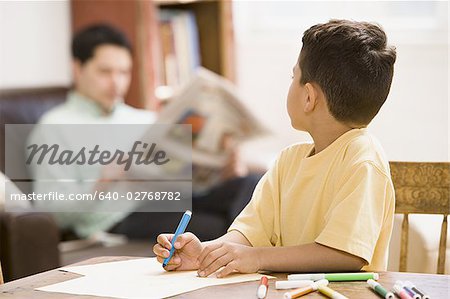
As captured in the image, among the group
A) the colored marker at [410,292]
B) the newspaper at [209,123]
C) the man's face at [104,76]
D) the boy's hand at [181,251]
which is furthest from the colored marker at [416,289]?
the man's face at [104,76]

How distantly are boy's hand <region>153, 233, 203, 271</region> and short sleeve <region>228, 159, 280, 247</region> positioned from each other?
165mm

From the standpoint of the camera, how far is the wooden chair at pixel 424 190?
1510 millimetres

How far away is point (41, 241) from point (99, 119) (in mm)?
847

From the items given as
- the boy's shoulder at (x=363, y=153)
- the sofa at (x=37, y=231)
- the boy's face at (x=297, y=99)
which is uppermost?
the boy's face at (x=297, y=99)

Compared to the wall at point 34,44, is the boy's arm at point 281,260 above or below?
below

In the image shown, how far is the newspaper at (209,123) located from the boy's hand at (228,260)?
1.82m

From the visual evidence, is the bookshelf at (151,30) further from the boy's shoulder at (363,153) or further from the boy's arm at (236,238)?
the boy's shoulder at (363,153)

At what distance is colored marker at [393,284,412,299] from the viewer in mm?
1046

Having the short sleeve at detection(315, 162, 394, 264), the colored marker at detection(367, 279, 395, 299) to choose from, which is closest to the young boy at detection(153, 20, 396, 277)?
the short sleeve at detection(315, 162, 394, 264)

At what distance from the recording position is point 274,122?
13.8 feet

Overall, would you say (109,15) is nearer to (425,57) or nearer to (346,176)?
(425,57)

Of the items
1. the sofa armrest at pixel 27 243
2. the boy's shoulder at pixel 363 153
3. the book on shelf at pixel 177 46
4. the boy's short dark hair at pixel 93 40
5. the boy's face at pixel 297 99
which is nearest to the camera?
the boy's shoulder at pixel 363 153

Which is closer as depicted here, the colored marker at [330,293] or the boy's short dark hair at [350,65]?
the colored marker at [330,293]

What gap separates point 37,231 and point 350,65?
153 centimetres
